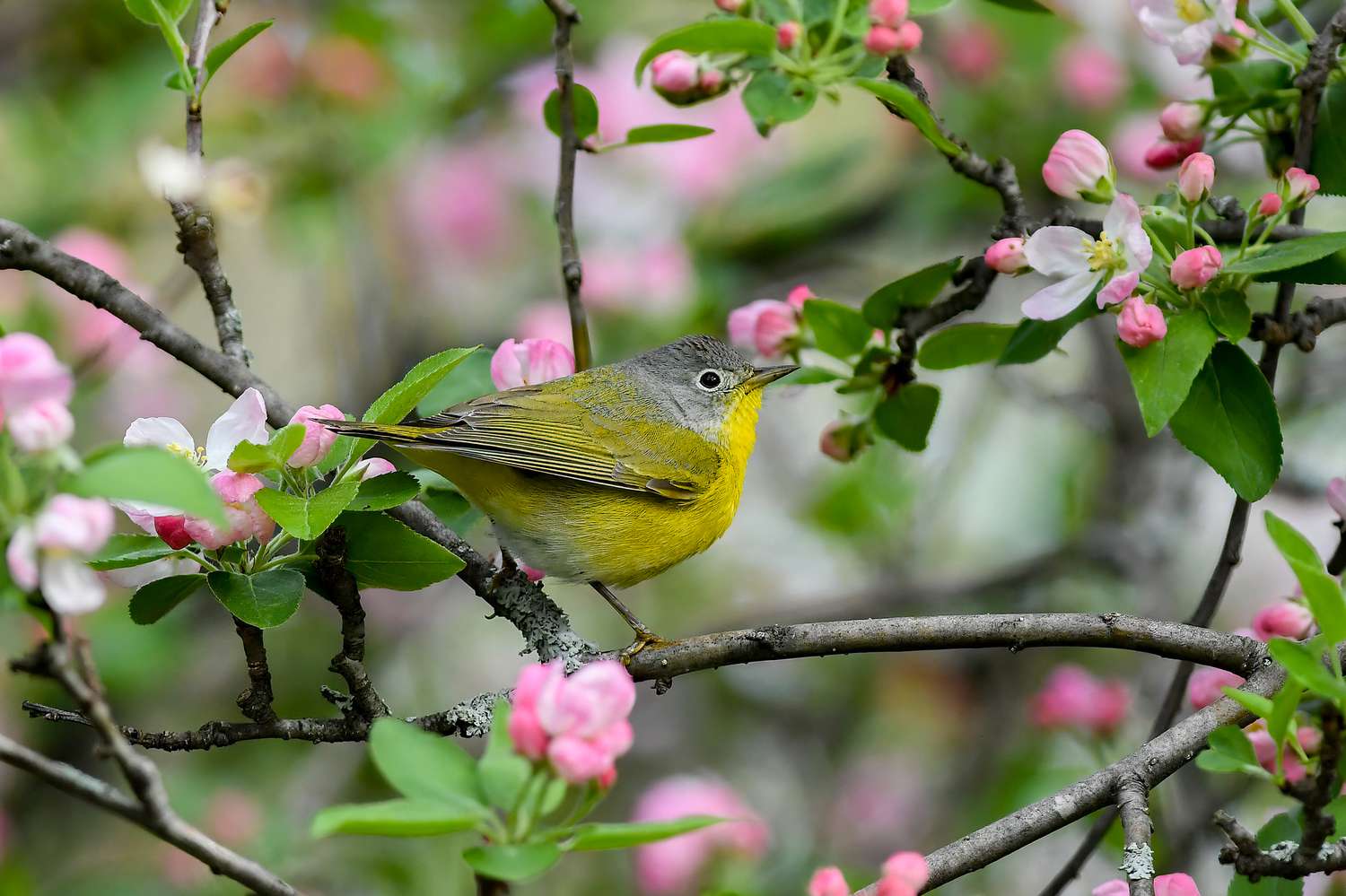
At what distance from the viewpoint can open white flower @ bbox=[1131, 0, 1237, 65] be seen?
2668 mm

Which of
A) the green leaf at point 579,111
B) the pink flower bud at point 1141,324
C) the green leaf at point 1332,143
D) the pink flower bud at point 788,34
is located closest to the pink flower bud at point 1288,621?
the pink flower bud at point 1141,324

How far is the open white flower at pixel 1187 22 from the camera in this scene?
2.67 metres

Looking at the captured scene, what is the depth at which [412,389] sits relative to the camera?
90.5 inches

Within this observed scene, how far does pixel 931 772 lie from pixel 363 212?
3.79m

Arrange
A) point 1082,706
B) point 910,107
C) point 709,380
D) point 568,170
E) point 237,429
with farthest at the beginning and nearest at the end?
point 709,380 < point 1082,706 < point 568,170 < point 910,107 < point 237,429

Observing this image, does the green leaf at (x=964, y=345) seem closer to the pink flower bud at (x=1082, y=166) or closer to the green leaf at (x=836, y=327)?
the green leaf at (x=836, y=327)

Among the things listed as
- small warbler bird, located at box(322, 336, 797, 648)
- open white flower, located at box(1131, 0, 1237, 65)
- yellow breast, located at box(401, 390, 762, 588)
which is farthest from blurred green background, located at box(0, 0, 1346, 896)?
open white flower, located at box(1131, 0, 1237, 65)

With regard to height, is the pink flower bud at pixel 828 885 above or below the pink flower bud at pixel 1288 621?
below

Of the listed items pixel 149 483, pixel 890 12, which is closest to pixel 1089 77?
pixel 890 12

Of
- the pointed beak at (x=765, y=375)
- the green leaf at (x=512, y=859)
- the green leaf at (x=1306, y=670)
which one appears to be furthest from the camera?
the pointed beak at (x=765, y=375)

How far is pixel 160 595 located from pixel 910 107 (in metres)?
1.71

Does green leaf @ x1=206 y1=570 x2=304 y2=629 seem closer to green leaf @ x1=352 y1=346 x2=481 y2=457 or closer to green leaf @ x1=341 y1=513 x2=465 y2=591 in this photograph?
green leaf @ x1=341 y1=513 x2=465 y2=591

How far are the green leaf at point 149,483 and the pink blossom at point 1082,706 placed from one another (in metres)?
3.39

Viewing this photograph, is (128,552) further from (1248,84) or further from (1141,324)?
(1248,84)
